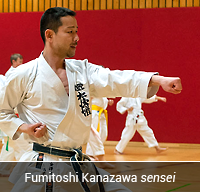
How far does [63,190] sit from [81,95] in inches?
22.5

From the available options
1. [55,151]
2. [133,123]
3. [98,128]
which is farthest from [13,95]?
[133,123]

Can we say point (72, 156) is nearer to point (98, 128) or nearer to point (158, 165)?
point (158, 165)

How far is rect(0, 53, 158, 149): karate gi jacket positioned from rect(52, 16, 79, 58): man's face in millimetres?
137

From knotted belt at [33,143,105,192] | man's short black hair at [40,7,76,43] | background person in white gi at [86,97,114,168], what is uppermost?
man's short black hair at [40,7,76,43]

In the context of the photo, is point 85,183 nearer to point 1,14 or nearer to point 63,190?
point 63,190

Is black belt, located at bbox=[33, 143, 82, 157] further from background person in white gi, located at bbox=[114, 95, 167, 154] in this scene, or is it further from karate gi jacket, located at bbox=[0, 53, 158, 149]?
background person in white gi, located at bbox=[114, 95, 167, 154]

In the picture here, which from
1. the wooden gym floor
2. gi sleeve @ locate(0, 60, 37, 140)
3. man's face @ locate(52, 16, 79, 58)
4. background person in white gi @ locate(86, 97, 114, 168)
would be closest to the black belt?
gi sleeve @ locate(0, 60, 37, 140)

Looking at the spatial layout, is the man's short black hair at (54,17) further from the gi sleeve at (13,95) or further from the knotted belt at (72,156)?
the knotted belt at (72,156)

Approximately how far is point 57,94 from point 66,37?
359 mm

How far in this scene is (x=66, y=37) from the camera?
82.4 inches

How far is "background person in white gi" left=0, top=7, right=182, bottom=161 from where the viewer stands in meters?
2.02

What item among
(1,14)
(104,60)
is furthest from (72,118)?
(1,14)

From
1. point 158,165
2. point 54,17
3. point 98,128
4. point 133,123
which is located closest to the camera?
point 54,17

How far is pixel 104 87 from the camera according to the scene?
2.06 meters
